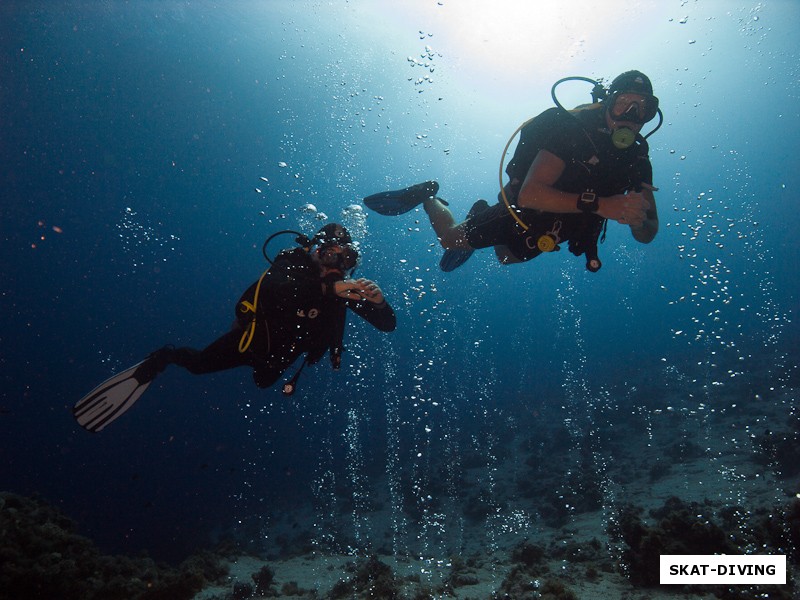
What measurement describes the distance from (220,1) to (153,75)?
41.6ft

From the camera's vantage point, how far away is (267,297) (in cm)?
429

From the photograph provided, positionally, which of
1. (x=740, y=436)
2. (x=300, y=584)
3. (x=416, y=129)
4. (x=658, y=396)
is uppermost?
(x=416, y=129)

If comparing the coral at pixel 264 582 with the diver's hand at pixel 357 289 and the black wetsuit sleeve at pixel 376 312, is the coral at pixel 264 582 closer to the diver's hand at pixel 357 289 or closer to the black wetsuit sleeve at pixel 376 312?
the black wetsuit sleeve at pixel 376 312

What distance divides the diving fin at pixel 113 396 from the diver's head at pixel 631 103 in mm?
6571

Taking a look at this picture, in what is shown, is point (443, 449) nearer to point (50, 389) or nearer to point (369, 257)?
point (50, 389)

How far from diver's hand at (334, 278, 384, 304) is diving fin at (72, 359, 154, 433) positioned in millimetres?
3499

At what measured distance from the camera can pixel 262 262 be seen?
60.8 meters

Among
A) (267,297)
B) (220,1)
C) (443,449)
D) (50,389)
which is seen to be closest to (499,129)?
(220,1)

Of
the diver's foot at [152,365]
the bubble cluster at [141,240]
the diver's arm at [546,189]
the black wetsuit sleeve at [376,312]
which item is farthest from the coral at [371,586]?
the bubble cluster at [141,240]

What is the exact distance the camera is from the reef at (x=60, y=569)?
4.96m

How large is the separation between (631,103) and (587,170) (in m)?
0.67

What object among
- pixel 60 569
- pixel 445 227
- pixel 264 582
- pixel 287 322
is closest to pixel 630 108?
pixel 445 227

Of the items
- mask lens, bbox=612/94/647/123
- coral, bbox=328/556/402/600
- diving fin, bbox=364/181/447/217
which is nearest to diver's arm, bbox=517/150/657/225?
mask lens, bbox=612/94/647/123

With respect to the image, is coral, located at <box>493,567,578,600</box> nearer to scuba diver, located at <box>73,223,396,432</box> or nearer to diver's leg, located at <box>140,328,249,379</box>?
scuba diver, located at <box>73,223,396,432</box>
